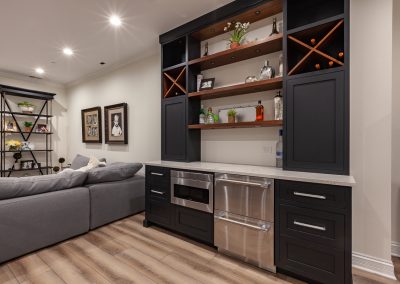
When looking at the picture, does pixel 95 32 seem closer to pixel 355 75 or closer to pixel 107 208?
pixel 107 208

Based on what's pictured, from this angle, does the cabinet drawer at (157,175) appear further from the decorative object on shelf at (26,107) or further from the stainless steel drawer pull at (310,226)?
the decorative object on shelf at (26,107)

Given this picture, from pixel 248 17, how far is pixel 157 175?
7.51 ft

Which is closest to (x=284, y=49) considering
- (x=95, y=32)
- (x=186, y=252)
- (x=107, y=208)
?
Result: (x=186, y=252)

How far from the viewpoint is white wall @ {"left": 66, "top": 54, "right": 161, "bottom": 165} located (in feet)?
12.5

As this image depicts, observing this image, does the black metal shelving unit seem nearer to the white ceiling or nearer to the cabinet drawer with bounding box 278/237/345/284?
the white ceiling

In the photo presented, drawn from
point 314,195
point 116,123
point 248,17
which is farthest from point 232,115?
point 116,123

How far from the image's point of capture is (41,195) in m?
2.35

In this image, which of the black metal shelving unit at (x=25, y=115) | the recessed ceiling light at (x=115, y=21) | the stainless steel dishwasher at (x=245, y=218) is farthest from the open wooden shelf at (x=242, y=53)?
the black metal shelving unit at (x=25, y=115)

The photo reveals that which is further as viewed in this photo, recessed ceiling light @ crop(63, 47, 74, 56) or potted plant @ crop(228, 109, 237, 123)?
recessed ceiling light @ crop(63, 47, 74, 56)

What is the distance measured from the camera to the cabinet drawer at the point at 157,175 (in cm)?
271

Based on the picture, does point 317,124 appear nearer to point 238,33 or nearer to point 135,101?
point 238,33

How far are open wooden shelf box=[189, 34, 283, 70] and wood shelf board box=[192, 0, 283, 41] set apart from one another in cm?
38

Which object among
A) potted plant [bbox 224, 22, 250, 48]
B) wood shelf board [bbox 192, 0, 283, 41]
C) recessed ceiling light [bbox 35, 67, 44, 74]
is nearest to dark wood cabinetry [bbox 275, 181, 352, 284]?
potted plant [bbox 224, 22, 250, 48]

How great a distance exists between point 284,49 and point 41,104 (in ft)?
19.6
